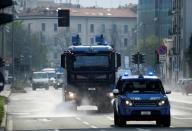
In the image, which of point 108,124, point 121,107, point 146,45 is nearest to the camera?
point 121,107

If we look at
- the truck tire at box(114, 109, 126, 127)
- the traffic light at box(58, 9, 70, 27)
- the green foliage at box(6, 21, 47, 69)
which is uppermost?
the traffic light at box(58, 9, 70, 27)

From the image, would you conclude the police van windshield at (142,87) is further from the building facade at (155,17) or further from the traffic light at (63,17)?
the building facade at (155,17)

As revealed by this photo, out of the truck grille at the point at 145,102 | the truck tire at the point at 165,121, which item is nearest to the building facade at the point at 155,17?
the truck tire at the point at 165,121

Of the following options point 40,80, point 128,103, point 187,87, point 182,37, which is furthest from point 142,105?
point 182,37

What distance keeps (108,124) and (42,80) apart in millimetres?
87887

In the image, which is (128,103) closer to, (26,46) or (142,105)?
(142,105)

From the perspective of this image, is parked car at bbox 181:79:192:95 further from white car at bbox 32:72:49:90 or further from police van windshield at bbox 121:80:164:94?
police van windshield at bbox 121:80:164:94

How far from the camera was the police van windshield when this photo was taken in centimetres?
3362

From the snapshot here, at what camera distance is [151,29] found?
188 m

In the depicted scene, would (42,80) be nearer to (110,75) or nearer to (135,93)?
(110,75)

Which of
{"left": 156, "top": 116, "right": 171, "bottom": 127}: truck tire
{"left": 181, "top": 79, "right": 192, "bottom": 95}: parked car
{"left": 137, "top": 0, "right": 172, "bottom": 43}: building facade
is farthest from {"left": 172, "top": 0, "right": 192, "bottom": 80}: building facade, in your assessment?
{"left": 156, "top": 116, "right": 171, "bottom": 127}: truck tire

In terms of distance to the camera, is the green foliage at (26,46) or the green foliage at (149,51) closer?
the green foliage at (149,51)

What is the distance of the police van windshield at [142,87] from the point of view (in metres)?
33.6

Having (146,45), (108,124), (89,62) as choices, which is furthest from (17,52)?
(108,124)
